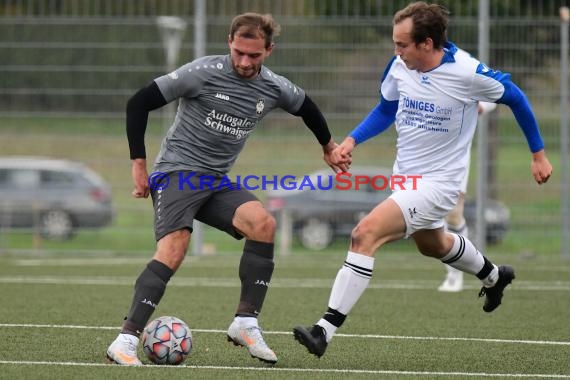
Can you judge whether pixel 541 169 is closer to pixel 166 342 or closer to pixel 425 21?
pixel 425 21

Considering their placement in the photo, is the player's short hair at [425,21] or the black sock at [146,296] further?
the player's short hair at [425,21]

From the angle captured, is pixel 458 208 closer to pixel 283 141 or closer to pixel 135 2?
pixel 283 141

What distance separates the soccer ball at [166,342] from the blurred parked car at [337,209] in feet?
29.9

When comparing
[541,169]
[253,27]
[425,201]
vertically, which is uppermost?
[253,27]

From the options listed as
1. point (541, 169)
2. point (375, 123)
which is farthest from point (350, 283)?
point (541, 169)

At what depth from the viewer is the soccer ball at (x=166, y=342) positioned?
6559 millimetres

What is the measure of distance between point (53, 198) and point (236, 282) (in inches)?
206

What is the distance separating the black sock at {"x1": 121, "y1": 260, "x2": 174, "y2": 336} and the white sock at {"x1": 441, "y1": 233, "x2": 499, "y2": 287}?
2.02 m

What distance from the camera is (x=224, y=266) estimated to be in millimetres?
14328

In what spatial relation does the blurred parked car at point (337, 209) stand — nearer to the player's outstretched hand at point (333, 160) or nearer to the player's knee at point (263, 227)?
the player's outstretched hand at point (333, 160)

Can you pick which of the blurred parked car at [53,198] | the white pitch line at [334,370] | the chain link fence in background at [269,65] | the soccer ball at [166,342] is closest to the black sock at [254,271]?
the soccer ball at [166,342]

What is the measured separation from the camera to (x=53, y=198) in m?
16.5

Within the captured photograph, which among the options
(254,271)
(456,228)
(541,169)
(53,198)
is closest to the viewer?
(254,271)

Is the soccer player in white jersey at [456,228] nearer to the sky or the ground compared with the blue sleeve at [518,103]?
nearer to the ground
